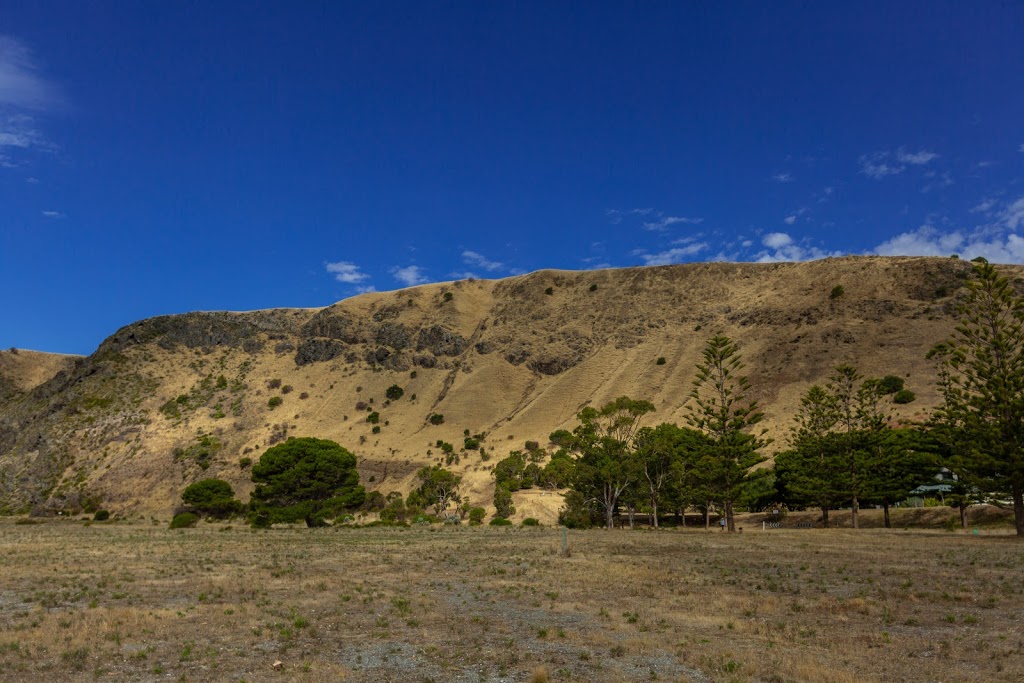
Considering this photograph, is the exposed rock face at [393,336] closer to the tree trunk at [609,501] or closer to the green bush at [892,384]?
the tree trunk at [609,501]

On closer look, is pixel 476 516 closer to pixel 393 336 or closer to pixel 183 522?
pixel 183 522

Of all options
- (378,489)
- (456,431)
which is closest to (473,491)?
(378,489)

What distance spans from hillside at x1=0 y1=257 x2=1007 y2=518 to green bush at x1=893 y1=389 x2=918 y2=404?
2.40ft

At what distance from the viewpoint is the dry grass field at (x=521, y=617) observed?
12.9 metres

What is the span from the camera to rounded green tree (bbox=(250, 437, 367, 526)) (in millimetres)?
72875

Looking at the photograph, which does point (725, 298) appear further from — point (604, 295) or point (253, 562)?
point (253, 562)

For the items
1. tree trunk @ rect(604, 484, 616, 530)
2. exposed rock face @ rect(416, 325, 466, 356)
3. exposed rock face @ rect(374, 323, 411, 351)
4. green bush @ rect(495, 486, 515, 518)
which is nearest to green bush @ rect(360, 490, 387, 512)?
green bush @ rect(495, 486, 515, 518)

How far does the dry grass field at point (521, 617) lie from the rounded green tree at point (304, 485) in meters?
39.0

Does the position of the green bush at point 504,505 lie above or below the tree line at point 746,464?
below

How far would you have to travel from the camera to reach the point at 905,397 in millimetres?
84562

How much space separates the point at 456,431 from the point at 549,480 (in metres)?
32.9

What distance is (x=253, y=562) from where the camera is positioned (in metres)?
32.1

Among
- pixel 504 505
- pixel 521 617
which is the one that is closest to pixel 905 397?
pixel 504 505

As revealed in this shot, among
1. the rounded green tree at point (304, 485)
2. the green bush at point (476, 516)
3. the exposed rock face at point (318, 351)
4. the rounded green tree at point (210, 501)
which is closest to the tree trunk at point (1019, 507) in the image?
the green bush at point (476, 516)
